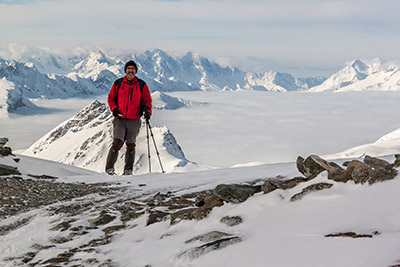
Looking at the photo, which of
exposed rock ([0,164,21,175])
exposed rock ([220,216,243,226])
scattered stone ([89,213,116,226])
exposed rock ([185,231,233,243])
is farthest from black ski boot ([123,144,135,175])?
exposed rock ([185,231,233,243])

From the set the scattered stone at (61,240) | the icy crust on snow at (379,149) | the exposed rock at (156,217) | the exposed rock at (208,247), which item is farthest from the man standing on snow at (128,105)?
the icy crust on snow at (379,149)

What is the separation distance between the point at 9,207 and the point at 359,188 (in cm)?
702

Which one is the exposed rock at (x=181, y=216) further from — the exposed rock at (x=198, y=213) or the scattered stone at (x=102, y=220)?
the scattered stone at (x=102, y=220)

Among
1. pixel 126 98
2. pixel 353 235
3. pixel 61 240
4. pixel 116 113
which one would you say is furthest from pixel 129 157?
pixel 353 235

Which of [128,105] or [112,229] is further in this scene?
[128,105]

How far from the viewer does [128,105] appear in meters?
13.1

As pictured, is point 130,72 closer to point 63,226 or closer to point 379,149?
point 63,226

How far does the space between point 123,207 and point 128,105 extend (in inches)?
217

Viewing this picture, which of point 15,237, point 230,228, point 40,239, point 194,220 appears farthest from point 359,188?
point 15,237

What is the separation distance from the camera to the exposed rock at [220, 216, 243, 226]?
18.0ft

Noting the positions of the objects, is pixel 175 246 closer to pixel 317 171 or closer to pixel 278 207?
pixel 278 207

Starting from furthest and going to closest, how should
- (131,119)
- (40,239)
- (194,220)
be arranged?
(131,119), (40,239), (194,220)

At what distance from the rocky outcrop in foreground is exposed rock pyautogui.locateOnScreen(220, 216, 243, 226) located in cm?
1

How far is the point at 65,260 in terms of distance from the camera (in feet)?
17.9
